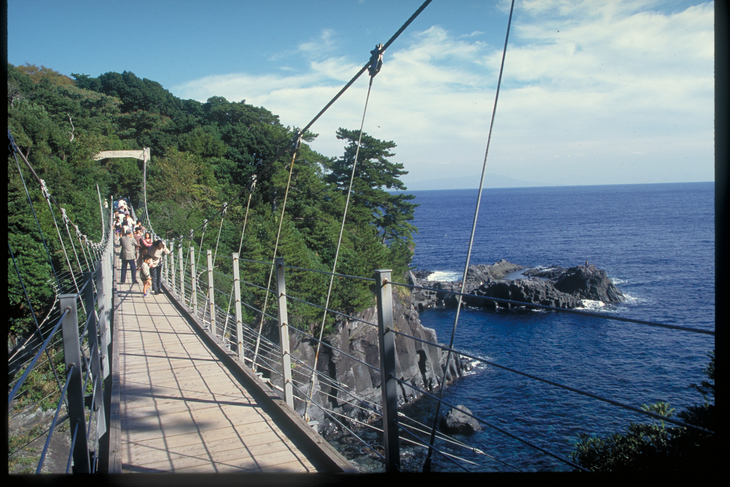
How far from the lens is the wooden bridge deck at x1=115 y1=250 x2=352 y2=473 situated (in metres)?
2.47

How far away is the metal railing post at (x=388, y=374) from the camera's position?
2023 millimetres

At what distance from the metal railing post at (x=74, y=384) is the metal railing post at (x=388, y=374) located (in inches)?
45.9

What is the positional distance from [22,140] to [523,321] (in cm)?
2831

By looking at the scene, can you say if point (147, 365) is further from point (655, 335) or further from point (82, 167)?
point (655, 335)

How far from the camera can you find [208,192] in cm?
3225

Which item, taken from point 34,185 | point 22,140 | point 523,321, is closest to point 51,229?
point 34,185

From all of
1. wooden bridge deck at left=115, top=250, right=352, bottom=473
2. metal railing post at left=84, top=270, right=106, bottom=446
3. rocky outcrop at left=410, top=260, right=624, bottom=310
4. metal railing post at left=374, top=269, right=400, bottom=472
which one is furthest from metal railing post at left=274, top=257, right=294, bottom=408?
rocky outcrop at left=410, top=260, right=624, bottom=310

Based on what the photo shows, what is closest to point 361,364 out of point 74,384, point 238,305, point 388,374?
point 238,305

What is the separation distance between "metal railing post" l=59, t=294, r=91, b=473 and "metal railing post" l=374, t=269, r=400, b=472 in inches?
45.9

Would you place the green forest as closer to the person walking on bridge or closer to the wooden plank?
the person walking on bridge

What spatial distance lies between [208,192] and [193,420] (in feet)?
102

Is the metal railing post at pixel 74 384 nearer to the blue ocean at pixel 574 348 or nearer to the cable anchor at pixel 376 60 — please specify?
the blue ocean at pixel 574 348

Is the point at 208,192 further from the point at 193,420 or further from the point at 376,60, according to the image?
the point at 193,420

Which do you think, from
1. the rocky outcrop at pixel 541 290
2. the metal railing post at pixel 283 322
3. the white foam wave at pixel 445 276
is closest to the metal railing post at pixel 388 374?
the metal railing post at pixel 283 322
